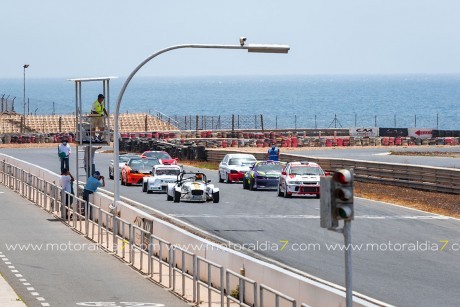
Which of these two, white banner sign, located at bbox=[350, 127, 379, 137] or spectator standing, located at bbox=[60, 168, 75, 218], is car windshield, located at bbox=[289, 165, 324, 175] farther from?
white banner sign, located at bbox=[350, 127, 379, 137]

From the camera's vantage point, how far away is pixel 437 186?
45688mm

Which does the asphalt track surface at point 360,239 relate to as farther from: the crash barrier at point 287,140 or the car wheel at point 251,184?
the crash barrier at point 287,140

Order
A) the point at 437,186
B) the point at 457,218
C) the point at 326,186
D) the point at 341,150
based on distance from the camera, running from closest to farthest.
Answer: the point at 326,186, the point at 457,218, the point at 437,186, the point at 341,150

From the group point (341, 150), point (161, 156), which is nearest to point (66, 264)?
point (161, 156)

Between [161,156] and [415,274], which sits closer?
[415,274]

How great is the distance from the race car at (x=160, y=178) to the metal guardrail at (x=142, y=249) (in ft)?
14.6

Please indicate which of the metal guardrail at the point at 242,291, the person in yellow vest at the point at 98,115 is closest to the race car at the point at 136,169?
the person in yellow vest at the point at 98,115

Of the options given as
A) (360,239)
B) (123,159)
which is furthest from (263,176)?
(360,239)

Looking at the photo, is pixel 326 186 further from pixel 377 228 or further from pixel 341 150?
pixel 341 150

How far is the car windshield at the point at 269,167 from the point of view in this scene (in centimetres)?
4841

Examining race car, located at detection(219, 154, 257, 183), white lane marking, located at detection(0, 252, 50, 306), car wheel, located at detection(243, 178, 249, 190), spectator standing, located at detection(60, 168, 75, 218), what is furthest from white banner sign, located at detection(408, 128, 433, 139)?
white lane marking, located at detection(0, 252, 50, 306)

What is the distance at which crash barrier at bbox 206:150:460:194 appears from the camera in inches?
1770

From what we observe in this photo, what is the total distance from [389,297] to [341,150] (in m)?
61.7

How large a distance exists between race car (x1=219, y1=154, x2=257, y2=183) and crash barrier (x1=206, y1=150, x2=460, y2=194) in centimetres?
404
